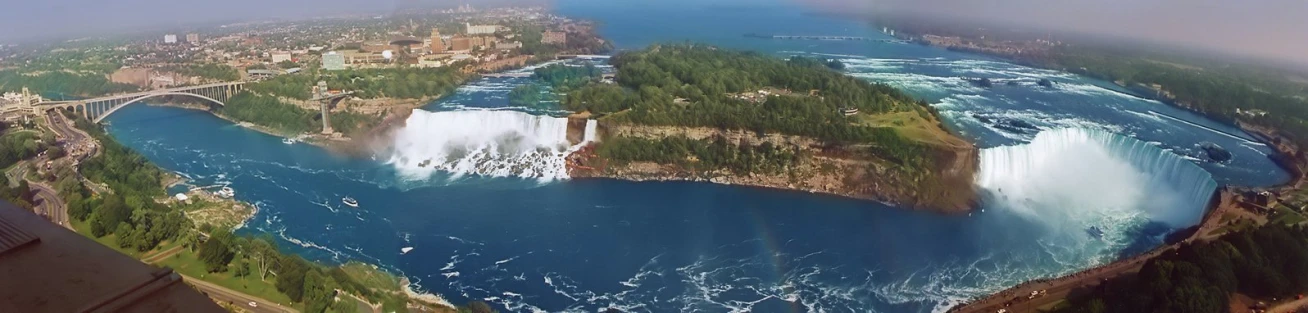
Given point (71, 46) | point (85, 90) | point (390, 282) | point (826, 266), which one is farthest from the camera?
Answer: point (71, 46)

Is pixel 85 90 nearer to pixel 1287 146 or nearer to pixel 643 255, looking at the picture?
pixel 643 255

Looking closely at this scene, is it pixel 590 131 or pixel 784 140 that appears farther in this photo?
pixel 590 131

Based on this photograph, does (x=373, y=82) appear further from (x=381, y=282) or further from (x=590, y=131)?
(x=381, y=282)

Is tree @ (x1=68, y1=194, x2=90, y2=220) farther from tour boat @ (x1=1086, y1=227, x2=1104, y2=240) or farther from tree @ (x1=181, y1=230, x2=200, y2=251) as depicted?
tour boat @ (x1=1086, y1=227, x2=1104, y2=240)

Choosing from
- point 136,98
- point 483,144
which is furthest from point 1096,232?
point 136,98

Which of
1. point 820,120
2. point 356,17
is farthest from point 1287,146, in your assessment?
point 356,17

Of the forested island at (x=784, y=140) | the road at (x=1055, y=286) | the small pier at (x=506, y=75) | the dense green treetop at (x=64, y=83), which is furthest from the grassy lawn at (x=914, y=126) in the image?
the dense green treetop at (x=64, y=83)

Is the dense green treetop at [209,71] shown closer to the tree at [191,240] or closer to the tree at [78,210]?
the tree at [78,210]

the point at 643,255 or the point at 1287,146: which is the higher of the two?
the point at 1287,146
